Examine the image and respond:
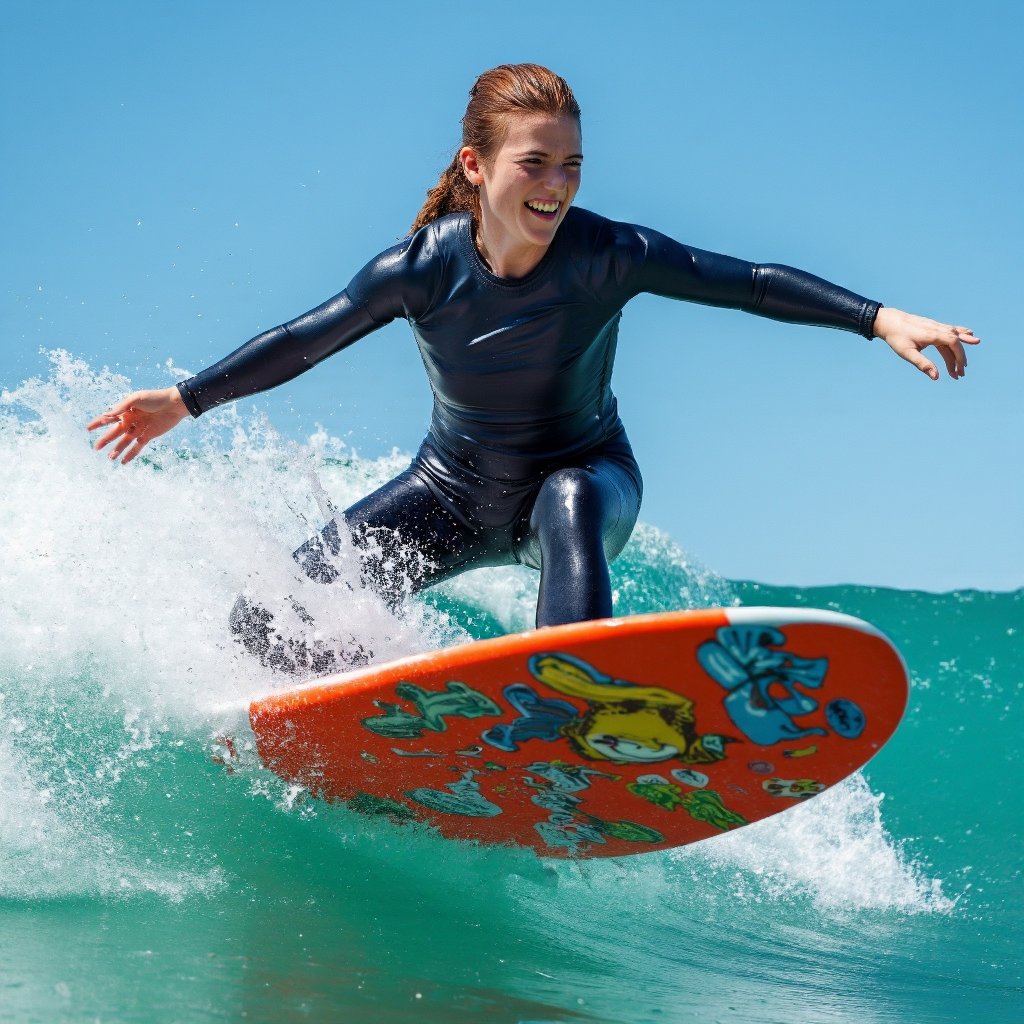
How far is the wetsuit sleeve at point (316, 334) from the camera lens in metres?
3.42

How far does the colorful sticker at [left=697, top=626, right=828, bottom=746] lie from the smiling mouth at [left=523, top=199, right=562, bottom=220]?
4.17 ft

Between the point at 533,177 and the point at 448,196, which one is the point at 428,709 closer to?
the point at 533,177

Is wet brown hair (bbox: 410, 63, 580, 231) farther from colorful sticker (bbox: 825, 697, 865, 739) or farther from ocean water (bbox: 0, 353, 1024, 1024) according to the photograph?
colorful sticker (bbox: 825, 697, 865, 739)

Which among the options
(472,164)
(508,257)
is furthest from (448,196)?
(508,257)

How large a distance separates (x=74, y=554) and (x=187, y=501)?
741 mm

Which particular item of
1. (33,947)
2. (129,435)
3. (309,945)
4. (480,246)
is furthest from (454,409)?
(33,947)

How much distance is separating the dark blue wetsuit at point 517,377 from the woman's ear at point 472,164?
0.38 feet

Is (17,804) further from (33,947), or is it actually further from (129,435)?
(129,435)

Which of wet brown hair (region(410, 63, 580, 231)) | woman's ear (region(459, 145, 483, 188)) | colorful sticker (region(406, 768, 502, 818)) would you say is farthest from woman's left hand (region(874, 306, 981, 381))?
colorful sticker (region(406, 768, 502, 818))

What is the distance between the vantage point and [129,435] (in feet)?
11.8

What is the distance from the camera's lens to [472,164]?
3.36 meters

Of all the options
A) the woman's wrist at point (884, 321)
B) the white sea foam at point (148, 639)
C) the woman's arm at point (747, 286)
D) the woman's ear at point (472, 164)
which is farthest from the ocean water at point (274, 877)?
the woman's wrist at point (884, 321)

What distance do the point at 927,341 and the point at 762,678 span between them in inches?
40.2

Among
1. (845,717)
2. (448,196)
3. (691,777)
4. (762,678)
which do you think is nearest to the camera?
(762,678)
